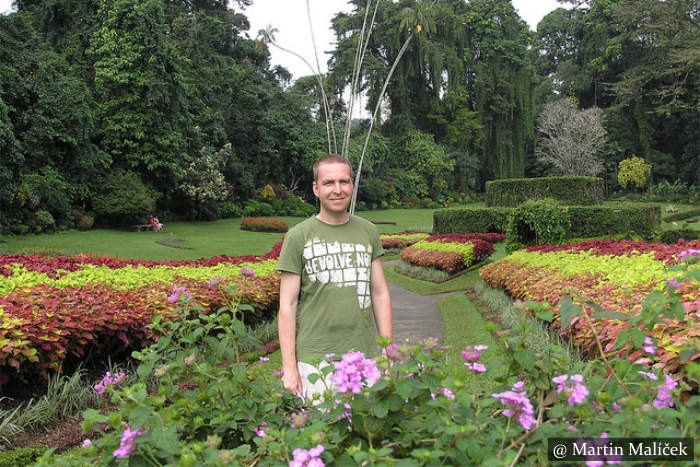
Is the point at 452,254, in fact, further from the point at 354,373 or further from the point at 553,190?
the point at 354,373

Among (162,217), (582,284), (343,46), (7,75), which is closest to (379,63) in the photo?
(343,46)

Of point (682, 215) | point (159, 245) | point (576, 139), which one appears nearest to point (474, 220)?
point (159, 245)

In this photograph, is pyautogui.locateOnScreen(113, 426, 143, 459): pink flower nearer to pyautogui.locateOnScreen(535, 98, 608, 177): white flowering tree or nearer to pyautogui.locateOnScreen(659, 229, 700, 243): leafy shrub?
pyautogui.locateOnScreen(659, 229, 700, 243): leafy shrub

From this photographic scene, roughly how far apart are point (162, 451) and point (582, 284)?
4868mm

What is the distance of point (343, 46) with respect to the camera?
34188 millimetres

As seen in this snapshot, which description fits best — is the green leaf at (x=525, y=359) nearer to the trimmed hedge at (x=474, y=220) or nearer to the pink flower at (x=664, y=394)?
the pink flower at (x=664, y=394)

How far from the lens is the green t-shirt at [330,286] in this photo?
2.15 metres

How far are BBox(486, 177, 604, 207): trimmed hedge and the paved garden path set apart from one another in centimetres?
1026

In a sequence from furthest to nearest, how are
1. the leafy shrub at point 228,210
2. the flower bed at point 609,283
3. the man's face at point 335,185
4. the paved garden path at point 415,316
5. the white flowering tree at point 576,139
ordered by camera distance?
the white flowering tree at point 576,139 < the leafy shrub at point 228,210 < the paved garden path at point 415,316 < the flower bed at point 609,283 < the man's face at point 335,185

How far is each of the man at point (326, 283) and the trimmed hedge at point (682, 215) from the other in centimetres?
2188

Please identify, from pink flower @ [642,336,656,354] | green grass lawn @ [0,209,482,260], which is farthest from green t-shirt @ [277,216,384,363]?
green grass lawn @ [0,209,482,260]

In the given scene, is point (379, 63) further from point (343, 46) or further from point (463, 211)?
point (463, 211)

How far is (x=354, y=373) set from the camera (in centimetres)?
122

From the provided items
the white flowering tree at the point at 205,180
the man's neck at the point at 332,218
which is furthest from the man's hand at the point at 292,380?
the white flowering tree at the point at 205,180
